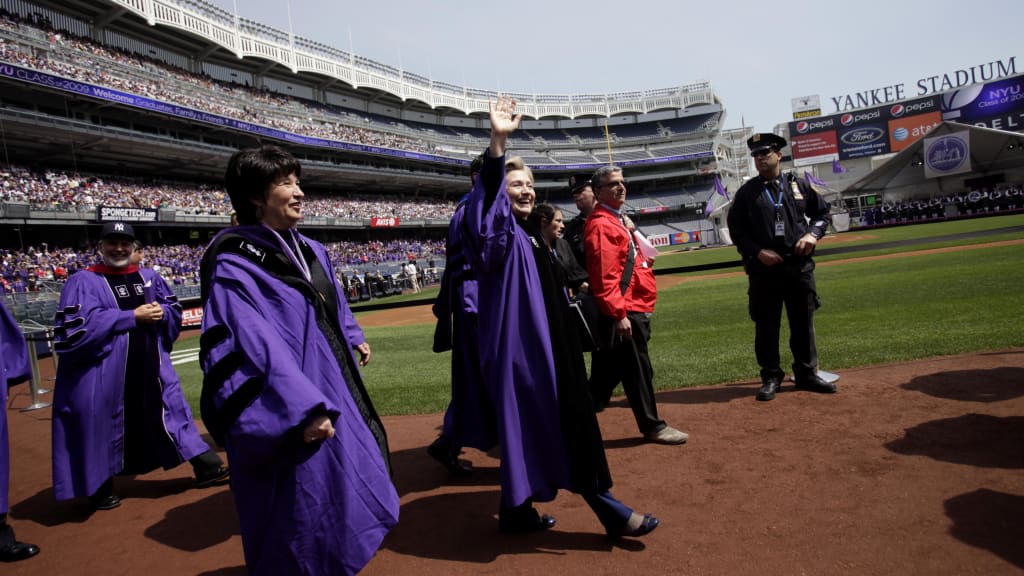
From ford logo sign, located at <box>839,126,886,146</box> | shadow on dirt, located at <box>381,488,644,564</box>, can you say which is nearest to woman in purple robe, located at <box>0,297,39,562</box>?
shadow on dirt, located at <box>381,488,644,564</box>

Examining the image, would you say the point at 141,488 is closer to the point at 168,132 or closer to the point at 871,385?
the point at 871,385

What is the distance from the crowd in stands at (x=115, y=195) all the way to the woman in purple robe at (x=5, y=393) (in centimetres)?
2746

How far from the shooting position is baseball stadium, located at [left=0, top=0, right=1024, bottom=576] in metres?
2.82

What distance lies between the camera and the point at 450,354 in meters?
10.2

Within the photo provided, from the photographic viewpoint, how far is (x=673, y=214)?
68.1 metres

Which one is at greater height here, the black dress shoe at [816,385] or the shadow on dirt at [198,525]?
the black dress shoe at [816,385]

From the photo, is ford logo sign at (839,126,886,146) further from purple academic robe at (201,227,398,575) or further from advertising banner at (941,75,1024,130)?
purple academic robe at (201,227,398,575)

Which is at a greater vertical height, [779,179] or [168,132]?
[168,132]

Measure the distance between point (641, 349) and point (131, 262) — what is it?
14.2 ft

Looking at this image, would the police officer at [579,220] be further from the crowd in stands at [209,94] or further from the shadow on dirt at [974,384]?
the crowd in stands at [209,94]

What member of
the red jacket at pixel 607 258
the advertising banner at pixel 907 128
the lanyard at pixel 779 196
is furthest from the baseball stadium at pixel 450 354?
the advertising banner at pixel 907 128

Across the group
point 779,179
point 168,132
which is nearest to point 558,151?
point 168,132

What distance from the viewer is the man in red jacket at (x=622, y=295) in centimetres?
387

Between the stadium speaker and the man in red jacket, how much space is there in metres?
29.4
